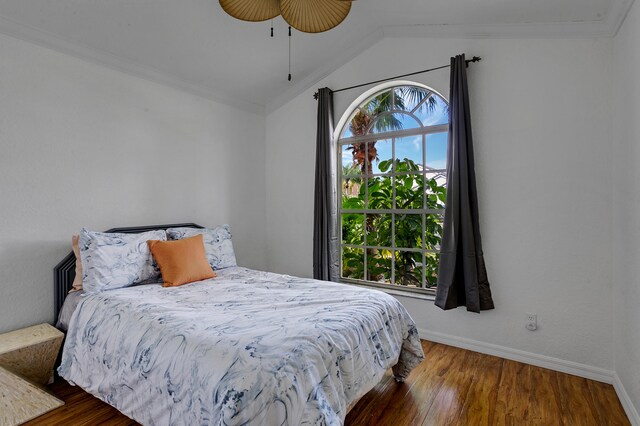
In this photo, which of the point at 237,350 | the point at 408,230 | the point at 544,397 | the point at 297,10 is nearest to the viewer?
the point at 237,350

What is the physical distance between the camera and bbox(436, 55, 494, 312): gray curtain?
2680 mm

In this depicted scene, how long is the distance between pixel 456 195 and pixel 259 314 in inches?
71.2

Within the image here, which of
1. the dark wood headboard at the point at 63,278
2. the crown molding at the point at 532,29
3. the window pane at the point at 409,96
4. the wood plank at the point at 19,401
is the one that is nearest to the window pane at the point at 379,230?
the window pane at the point at 409,96

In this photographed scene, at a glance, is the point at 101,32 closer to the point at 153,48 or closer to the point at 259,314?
the point at 153,48

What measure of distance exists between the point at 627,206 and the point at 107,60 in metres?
3.77

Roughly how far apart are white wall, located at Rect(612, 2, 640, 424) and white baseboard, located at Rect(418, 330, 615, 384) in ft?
0.49

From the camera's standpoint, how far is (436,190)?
3.12m

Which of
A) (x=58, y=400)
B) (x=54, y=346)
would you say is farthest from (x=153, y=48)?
(x=58, y=400)

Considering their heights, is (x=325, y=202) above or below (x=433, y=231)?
above

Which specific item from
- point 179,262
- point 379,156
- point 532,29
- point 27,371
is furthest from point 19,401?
point 532,29

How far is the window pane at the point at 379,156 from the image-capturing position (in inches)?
134

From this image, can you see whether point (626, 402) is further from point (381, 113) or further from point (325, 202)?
point (381, 113)

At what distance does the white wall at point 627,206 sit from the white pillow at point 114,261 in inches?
121

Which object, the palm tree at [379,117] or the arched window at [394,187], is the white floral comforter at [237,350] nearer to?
the arched window at [394,187]
